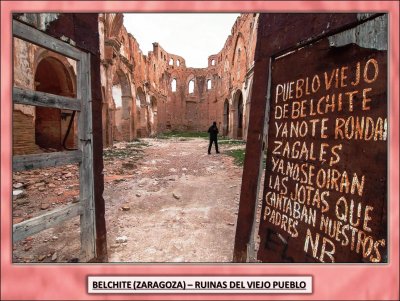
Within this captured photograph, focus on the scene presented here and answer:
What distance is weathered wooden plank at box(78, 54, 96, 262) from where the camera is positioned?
2.05 m

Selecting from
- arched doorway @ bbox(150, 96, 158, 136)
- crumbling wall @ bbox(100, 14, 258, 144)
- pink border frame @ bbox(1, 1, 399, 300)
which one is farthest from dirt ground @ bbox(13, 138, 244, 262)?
arched doorway @ bbox(150, 96, 158, 136)

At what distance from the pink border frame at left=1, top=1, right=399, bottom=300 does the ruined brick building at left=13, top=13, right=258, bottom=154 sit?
0.67 metres

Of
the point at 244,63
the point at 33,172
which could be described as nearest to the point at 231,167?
the point at 33,172

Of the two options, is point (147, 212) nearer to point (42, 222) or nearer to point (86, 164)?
point (86, 164)

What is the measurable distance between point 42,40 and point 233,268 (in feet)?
6.85

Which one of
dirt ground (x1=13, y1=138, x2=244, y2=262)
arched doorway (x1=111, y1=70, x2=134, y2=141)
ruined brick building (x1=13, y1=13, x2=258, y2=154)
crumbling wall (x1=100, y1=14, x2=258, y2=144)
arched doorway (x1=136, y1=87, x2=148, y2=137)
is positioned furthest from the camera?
arched doorway (x1=136, y1=87, x2=148, y2=137)

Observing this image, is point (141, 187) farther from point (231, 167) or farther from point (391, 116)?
point (391, 116)

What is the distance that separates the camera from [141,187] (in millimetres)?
5320

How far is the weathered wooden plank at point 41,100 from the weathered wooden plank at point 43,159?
393 millimetres

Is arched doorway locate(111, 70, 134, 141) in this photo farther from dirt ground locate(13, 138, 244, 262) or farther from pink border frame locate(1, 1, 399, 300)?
pink border frame locate(1, 1, 399, 300)

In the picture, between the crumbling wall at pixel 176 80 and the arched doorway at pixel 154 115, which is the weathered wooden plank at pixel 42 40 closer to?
the crumbling wall at pixel 176 80
